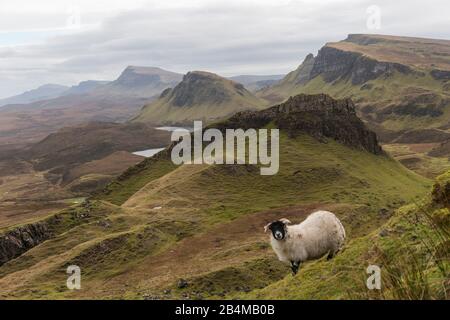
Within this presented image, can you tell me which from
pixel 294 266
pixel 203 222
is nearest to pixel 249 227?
pixel 203 222

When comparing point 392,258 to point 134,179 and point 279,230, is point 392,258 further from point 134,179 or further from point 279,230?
point 134,179

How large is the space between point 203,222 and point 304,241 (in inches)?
1991

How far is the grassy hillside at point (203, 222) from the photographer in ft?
146

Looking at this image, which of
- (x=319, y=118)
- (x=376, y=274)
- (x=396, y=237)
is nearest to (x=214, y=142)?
(x=319, y=118)

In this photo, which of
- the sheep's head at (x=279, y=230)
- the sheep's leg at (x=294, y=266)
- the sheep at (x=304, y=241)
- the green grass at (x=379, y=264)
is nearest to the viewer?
the green grass at (x=379, y=264)

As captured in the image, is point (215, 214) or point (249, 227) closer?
point (249, 227)

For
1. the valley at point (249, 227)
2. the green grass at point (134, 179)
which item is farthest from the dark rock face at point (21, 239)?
the green grass at point (134, 179)

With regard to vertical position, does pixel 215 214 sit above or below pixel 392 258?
below

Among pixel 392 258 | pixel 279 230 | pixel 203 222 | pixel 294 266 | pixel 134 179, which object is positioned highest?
pixel 392 258

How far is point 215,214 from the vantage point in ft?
247

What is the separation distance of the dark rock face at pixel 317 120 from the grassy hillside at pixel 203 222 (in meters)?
2.75

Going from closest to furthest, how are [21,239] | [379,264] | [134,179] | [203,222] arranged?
1. [379,264]
2. [21,239]
3. [203,222]
4. [134,179]

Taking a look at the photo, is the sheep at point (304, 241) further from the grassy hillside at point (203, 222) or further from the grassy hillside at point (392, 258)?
the grassy hillside at point (392, 258)
